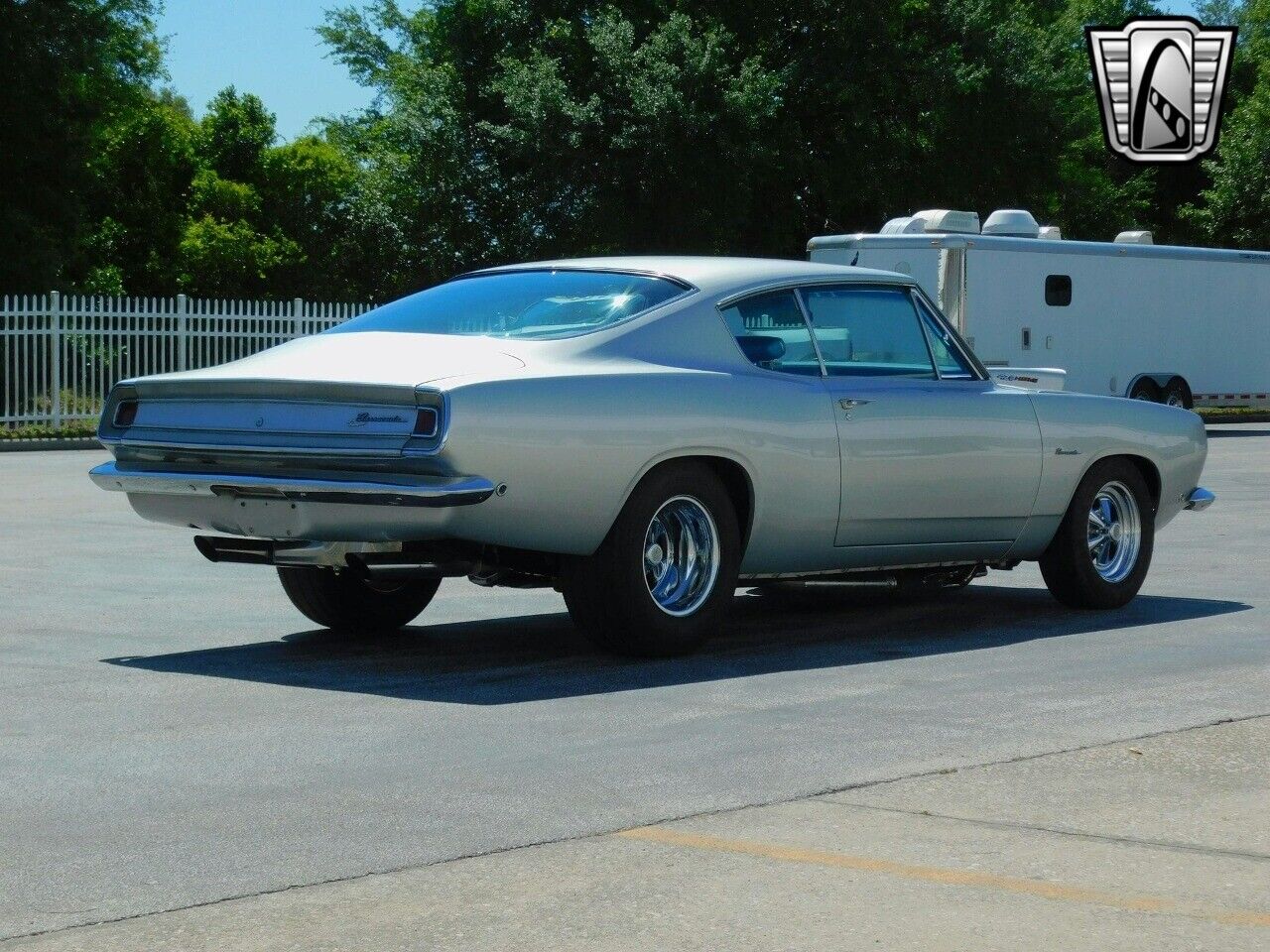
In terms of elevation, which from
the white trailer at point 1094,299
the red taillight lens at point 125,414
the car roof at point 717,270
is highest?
the white trailer at point 1094,299

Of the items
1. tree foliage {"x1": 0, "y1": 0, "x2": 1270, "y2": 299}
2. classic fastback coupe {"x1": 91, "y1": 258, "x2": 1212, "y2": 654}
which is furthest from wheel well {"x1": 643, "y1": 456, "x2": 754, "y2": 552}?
tree foliage {"x1": 0, "y1": 0, "x2": 1270, "y2": 299}

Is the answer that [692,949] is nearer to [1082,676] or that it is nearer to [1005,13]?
[1082,676]

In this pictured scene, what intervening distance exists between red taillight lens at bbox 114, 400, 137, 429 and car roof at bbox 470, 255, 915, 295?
5.42 ft

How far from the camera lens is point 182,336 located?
96.7 feet

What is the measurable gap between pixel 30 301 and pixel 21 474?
10.4 metres

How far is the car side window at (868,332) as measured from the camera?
857 cm

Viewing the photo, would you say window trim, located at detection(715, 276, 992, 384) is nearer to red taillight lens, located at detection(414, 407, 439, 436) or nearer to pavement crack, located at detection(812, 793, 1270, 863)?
red taillight lens, located at detection(414, 407, 439, 436)

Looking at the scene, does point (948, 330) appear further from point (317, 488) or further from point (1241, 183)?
point (1241, 183)

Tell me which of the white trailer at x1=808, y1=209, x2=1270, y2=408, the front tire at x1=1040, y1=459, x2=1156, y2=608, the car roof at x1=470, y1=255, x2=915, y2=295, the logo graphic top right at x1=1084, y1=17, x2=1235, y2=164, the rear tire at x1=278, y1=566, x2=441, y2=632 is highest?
the logo graphic top right at x1=1084, y1=17, x2=1235, y2=164

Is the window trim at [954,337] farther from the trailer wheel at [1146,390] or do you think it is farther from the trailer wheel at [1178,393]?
the trailer wheel at [1178,393]

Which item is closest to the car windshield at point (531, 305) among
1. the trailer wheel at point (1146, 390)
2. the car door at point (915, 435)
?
the car door at point (915, 435)

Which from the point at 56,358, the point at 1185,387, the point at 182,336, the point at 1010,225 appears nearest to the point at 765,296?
the point at 1010,225

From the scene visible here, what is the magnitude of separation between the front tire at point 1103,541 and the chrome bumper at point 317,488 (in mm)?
3504

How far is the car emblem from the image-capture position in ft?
23.2
